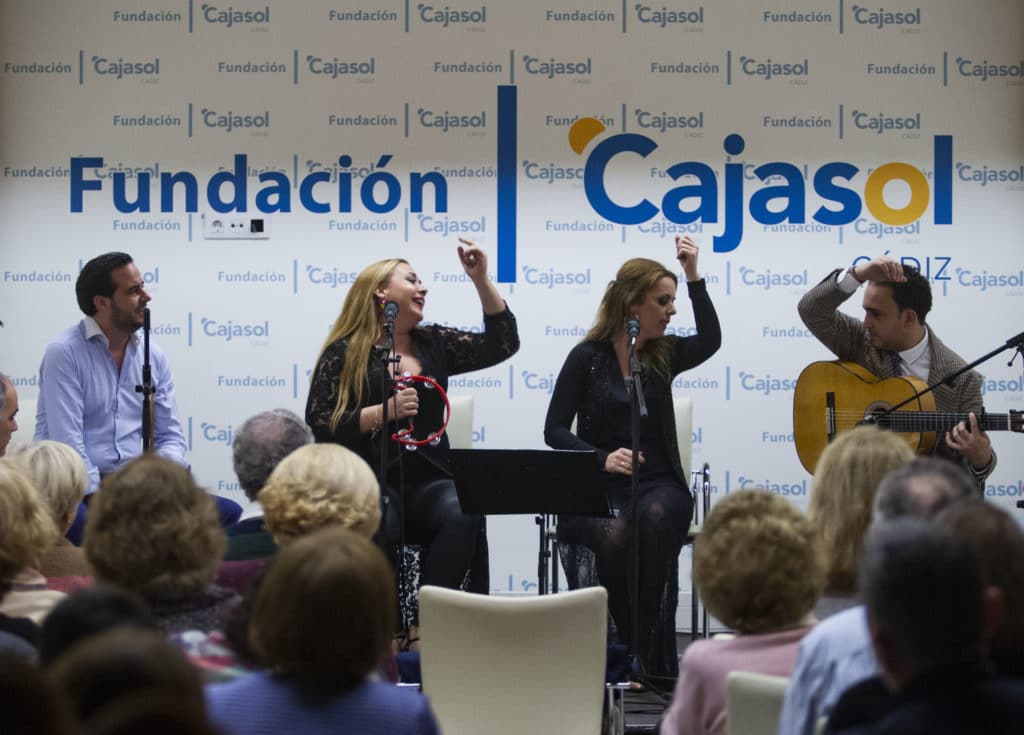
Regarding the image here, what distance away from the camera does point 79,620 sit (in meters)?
1.56

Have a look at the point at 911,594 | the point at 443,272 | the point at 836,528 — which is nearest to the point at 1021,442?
the point at 443,272

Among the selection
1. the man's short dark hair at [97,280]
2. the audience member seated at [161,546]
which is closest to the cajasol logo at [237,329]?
the man's short dark hair at [97,280]

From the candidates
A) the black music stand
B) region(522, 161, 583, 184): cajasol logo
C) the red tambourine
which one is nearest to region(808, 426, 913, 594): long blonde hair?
the black music stand

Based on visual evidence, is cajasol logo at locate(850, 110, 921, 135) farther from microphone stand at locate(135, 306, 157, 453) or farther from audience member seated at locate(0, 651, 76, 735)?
audience member seated at locate(0, 651, 76, 735)

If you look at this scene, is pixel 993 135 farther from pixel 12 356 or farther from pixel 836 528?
pixel 12 356

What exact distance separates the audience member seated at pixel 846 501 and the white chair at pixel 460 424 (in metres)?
2.51

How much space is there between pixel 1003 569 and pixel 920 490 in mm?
579

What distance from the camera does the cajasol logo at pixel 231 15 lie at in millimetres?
6191

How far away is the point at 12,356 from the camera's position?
245 inches

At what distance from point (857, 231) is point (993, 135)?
83 cm

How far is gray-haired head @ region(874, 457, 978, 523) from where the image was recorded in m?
2.14

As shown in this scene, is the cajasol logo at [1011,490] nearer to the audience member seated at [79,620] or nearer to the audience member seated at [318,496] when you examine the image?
the audience member seated at [318,496]

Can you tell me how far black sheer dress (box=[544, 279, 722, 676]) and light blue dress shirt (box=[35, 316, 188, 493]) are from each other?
1676mm

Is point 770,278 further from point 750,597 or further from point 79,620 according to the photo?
point 79,620
